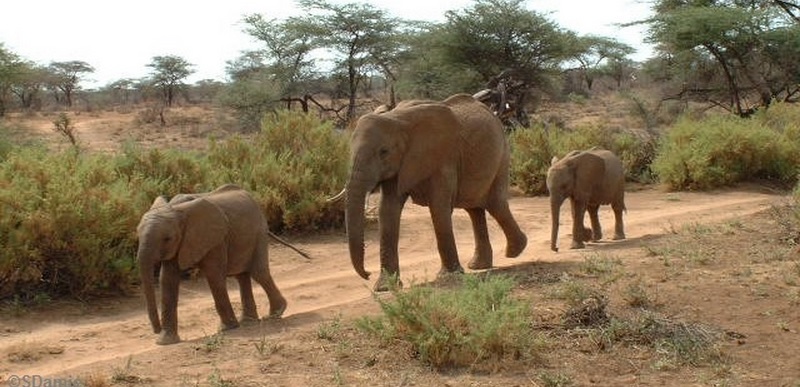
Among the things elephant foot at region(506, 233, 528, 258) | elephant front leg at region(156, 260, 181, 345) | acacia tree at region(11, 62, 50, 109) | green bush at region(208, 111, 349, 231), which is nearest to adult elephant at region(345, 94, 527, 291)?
elephant foot at region(506, 233, 528, 258)

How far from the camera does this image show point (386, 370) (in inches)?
180

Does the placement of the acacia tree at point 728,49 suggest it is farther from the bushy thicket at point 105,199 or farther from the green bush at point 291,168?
the bushy thicket at point 105,199

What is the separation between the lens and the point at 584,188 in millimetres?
9969

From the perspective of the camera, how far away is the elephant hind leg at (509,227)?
8367 millimetres

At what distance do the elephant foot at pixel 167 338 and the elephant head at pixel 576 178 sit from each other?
5.09m

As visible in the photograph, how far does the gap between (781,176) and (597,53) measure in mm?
26059

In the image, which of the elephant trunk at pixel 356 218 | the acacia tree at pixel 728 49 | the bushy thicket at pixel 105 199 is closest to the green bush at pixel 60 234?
the bushy thicket at pixel 105 199

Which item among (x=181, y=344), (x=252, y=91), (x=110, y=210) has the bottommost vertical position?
(x=181, y=344)

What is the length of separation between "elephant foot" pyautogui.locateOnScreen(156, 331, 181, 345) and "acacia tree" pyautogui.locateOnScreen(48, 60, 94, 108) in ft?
157

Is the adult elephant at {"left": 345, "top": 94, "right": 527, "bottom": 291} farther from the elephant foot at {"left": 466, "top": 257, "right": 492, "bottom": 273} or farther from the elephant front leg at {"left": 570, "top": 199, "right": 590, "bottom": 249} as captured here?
the elephant front leg at {"left": 570, "top": 199, "right": 590, "bottom": 249}

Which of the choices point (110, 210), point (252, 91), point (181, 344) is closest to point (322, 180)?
point (110, 210)

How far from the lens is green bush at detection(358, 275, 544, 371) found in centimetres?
457

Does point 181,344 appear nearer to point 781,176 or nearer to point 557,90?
point 781,176

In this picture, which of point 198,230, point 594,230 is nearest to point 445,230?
point 198,230
